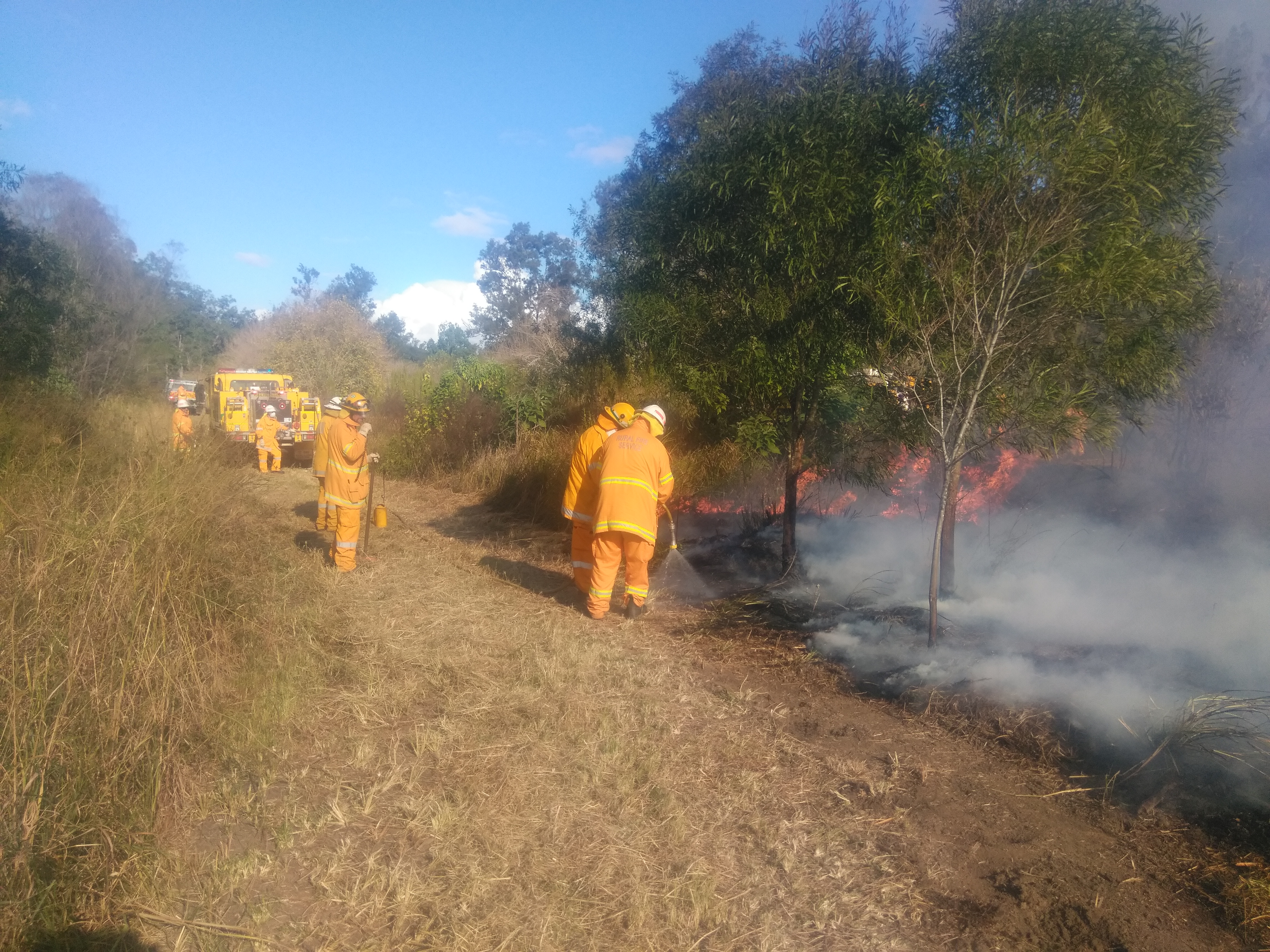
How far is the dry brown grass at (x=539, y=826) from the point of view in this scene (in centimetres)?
291

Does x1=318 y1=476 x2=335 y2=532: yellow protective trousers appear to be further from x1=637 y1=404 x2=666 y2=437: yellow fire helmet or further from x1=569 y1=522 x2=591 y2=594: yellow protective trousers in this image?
x1=637 y1=404 x2=666 y2=437: yellow fire helmet

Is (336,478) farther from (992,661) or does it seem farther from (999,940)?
(999,940)

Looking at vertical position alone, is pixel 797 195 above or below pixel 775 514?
above

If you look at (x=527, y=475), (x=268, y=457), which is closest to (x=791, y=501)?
(x=527, y=475)

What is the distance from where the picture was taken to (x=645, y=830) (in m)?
3.51

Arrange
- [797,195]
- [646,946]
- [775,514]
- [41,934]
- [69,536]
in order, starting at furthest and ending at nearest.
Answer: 1. [775,514]
2. [797,195]
3. [69,536]
4. [646,946]
5. [41,934]

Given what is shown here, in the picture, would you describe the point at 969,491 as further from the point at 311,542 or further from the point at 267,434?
the point at 267,434

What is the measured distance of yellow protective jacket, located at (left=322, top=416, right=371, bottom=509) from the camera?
26.0 ft

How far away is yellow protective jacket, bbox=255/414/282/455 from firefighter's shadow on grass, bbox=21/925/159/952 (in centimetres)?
1384

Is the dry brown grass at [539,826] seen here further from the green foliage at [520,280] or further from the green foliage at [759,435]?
the green foliage at [520,280]

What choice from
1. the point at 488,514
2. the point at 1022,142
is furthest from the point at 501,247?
the point at 1022,142

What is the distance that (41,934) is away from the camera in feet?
8.53

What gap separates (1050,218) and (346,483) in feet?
21.1

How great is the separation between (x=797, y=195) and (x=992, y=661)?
3852mm
